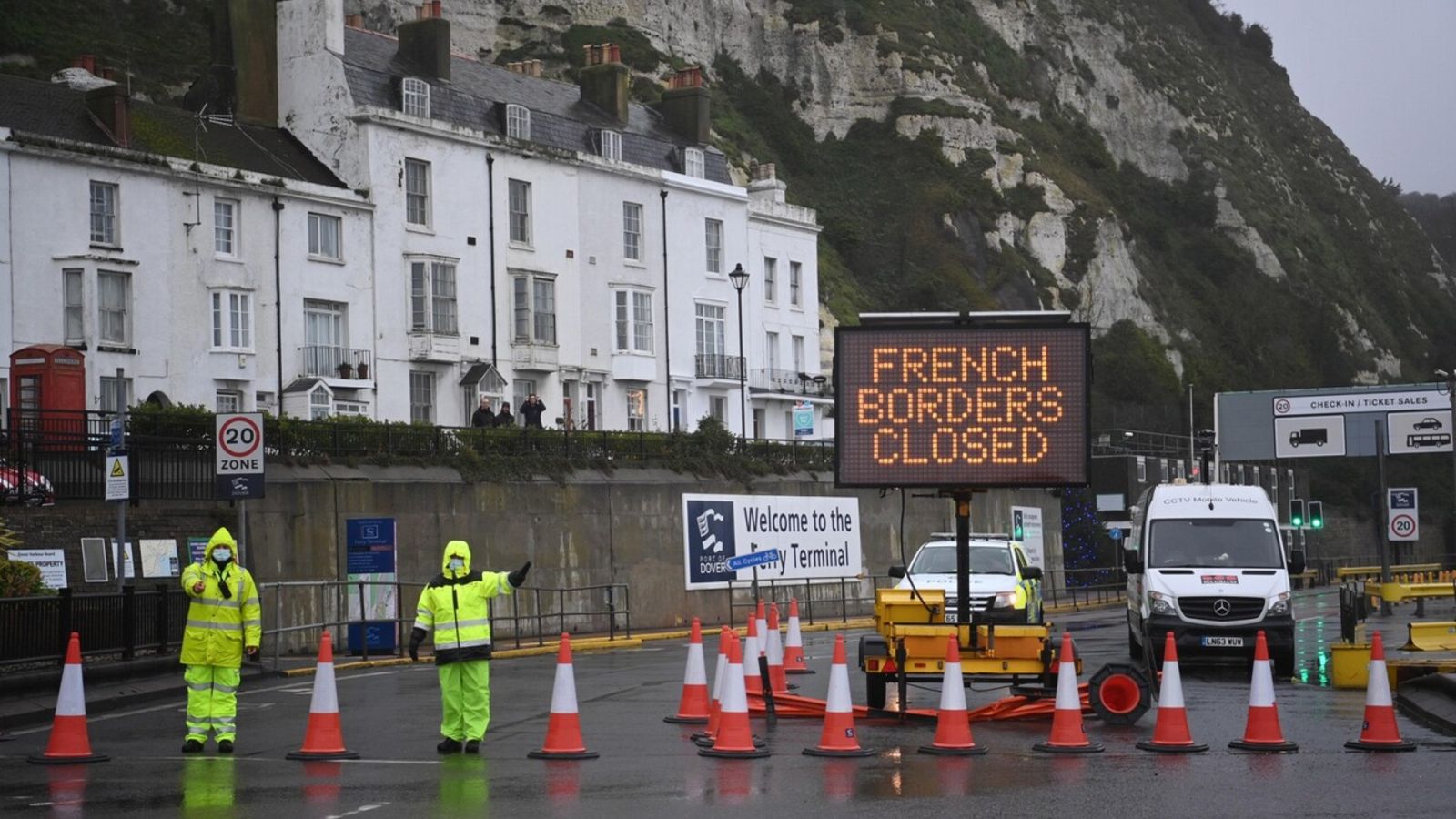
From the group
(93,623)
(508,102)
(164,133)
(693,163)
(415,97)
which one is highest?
(508,102)

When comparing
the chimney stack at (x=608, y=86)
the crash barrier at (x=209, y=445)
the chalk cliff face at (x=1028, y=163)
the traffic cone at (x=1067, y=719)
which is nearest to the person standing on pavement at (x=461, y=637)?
the traffic cone at (x=1067, y=719)

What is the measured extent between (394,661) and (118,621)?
605 centimetres

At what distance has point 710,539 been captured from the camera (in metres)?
44.4

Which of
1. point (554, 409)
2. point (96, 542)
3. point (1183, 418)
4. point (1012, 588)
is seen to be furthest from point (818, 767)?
point (1183, 418)

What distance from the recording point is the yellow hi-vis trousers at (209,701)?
16266 millimetres

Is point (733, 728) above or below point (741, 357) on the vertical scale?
below

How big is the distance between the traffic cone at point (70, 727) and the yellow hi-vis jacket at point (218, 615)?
0.93 metres

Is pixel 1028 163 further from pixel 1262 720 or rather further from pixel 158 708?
pixel 1262 720

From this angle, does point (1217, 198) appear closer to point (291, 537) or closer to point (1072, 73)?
point (1072, 73)

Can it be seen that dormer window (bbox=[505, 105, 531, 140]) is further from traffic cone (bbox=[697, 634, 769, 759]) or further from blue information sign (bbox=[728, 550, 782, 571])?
traffic cone (bbox=[697, 634, 769, 759])

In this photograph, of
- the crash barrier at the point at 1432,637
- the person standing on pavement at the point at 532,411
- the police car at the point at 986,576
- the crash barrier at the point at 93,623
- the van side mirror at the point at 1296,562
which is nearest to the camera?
the crash barrier at the point at 93,623

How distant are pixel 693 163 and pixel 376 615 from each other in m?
34.8

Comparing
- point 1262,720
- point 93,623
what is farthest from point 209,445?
point 1262,720

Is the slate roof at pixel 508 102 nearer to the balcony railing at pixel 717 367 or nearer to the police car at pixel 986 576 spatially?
the balcony railing at pixel 717 367
